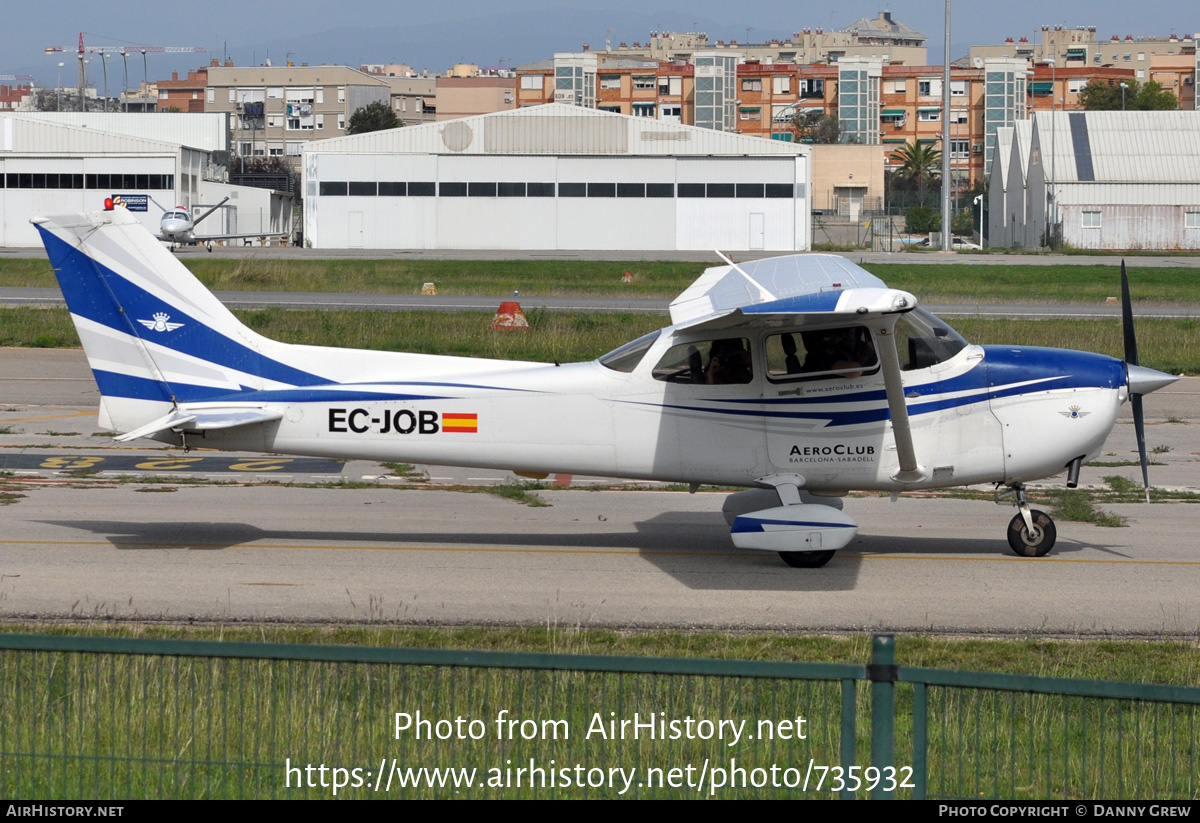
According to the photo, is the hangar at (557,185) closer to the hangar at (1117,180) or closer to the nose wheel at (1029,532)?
the hangar at (1117,180)

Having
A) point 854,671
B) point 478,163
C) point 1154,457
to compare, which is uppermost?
point 478,163

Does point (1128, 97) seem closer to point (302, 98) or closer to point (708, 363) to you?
point (302, 98)

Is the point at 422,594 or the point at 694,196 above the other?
the point at 694,196

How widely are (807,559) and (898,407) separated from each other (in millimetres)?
1496

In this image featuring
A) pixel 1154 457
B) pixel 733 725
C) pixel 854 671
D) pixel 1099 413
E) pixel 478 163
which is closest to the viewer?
pixel 854 671

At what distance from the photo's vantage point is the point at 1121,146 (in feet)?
251

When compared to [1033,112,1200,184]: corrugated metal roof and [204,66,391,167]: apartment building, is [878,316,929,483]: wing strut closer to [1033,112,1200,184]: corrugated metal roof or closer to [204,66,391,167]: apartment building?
[1033,112,1200,184]: corrugated metal roof

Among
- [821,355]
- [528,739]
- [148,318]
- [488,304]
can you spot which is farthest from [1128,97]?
[528,739]

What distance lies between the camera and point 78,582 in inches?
397

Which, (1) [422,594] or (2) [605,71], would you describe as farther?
(2) [605,71]

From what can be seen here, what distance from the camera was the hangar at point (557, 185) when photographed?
75.4 metres

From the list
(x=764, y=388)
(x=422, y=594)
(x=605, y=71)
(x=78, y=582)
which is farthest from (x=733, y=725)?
(x=605, y=71)
